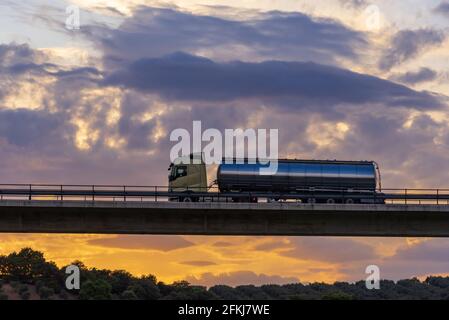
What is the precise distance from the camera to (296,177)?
218ft

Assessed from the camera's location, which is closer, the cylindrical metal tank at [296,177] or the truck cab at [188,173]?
the cylindrical metal tank at [296,177]

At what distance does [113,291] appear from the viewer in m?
128

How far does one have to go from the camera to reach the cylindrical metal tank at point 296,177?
218 ft

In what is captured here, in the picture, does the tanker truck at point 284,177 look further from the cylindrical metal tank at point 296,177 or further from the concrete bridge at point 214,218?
the concrete bridge at point 214,218

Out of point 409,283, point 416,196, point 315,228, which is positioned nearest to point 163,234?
point 315,228

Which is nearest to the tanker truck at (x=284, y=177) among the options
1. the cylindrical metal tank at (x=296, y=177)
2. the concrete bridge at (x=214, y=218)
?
the cylindrical metal tank at (x=296, y=177)

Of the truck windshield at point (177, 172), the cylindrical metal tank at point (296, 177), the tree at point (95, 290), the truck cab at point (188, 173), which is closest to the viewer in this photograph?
the cylindrical metal tank at point (296, 177)

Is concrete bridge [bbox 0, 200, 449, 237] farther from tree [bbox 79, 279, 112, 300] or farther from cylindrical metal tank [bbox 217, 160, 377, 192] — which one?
tree [bbox 79, 279, 112, 300]

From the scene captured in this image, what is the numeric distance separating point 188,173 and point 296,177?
7.92 m

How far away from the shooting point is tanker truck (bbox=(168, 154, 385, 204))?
218ft
